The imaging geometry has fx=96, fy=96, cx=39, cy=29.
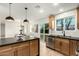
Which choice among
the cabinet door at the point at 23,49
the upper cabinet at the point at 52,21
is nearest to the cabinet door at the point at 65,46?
the cabinet door at the point at 23,49

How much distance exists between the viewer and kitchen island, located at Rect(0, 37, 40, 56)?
99.3 inches

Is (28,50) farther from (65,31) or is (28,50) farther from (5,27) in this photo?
(5,27)

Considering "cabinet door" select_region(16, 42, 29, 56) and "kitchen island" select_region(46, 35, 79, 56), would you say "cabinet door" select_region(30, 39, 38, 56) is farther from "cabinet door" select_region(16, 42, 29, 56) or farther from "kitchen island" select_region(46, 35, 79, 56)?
"kitchen island" select_region(46, 35, 79, 56)

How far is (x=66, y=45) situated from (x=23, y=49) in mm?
1950

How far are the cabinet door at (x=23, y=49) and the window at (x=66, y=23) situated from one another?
277cm

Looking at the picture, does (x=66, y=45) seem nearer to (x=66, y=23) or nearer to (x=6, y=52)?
Answer: (x=66, y=23)

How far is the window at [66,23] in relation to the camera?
5.09m

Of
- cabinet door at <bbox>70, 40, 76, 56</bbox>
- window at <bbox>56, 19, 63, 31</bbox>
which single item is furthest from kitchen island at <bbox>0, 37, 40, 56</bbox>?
window at <bbox>56, 19, 63, 31</bbox>

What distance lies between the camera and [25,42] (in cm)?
337

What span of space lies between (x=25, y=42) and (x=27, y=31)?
6.35 m

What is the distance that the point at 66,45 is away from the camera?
418cm

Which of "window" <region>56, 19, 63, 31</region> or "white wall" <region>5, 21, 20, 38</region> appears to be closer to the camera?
"window" <region>56, 19, 63, 31</region>

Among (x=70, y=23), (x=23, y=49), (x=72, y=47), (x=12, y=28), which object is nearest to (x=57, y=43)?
(x=72, y=47)

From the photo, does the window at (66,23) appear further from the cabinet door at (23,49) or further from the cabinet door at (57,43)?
the cabinet door at (23,49)
